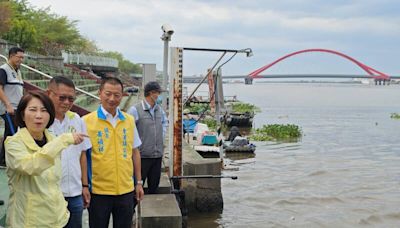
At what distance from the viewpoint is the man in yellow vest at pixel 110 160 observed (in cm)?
396

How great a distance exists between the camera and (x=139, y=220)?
5.57 meters

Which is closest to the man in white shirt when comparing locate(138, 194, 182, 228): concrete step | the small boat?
locate(138, 194, 182, 228): concrete step

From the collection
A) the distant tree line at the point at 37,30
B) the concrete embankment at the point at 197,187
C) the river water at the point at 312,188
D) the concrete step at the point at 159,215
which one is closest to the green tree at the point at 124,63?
the distant tree line at the point at 37,30

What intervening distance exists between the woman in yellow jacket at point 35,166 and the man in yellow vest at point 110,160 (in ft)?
2.68

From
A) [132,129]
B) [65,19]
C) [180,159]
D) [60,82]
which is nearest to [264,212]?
[180,159]

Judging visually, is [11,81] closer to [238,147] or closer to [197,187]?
[197,187]

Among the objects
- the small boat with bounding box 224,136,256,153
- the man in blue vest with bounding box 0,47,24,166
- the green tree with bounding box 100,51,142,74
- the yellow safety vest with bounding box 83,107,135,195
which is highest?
the green tree with bounding box 100,51,142,74

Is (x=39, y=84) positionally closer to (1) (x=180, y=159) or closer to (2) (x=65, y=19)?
(1) (x=180, y=159)

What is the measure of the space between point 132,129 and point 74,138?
3.76 ft

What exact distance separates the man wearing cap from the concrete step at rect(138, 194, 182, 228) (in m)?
0.55

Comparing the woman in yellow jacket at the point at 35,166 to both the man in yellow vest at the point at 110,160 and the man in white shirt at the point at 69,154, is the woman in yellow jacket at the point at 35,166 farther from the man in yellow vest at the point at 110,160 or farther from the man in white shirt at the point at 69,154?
the man in yellow vest at the point at 110,160

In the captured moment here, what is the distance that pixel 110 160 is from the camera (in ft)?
13.0

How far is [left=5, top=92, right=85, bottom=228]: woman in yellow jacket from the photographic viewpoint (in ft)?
9.43

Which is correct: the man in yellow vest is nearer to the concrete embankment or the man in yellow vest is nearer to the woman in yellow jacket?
the woman in yellow jacket
